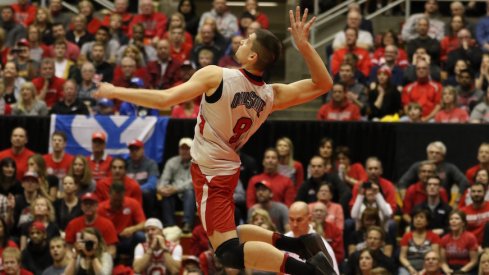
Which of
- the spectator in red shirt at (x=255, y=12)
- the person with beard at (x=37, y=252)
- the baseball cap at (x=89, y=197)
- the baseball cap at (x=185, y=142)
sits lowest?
the person with beard at (x=37, y=252)

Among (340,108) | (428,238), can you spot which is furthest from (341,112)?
(428,238)

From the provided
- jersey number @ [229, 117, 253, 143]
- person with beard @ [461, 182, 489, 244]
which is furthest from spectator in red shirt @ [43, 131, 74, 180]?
jersey number @ [229, 117, 253, 143]

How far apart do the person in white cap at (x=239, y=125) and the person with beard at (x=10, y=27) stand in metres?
10.3

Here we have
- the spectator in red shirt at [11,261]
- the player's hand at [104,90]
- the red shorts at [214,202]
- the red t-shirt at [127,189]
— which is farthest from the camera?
the red t-shirt at [127,189]

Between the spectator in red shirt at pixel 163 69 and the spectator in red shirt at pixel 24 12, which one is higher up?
the spectator in red shirt at pixel 24 12

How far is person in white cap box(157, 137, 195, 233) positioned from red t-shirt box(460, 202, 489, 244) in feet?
10.9

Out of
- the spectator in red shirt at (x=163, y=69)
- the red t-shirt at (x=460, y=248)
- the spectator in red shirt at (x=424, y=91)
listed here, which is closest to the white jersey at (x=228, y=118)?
the red t-shirt at (x=460, y=248)

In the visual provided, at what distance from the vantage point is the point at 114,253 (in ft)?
47.1

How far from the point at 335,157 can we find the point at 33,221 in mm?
3908

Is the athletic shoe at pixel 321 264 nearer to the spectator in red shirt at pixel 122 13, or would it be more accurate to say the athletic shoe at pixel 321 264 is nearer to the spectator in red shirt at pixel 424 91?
the spectator in red shirt at pixel 424 91

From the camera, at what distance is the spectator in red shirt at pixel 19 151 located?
617 inches

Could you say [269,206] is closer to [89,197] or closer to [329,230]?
[329,230]

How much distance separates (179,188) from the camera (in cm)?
1526

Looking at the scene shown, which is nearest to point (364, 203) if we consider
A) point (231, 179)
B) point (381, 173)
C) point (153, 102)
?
point (381, 173)
